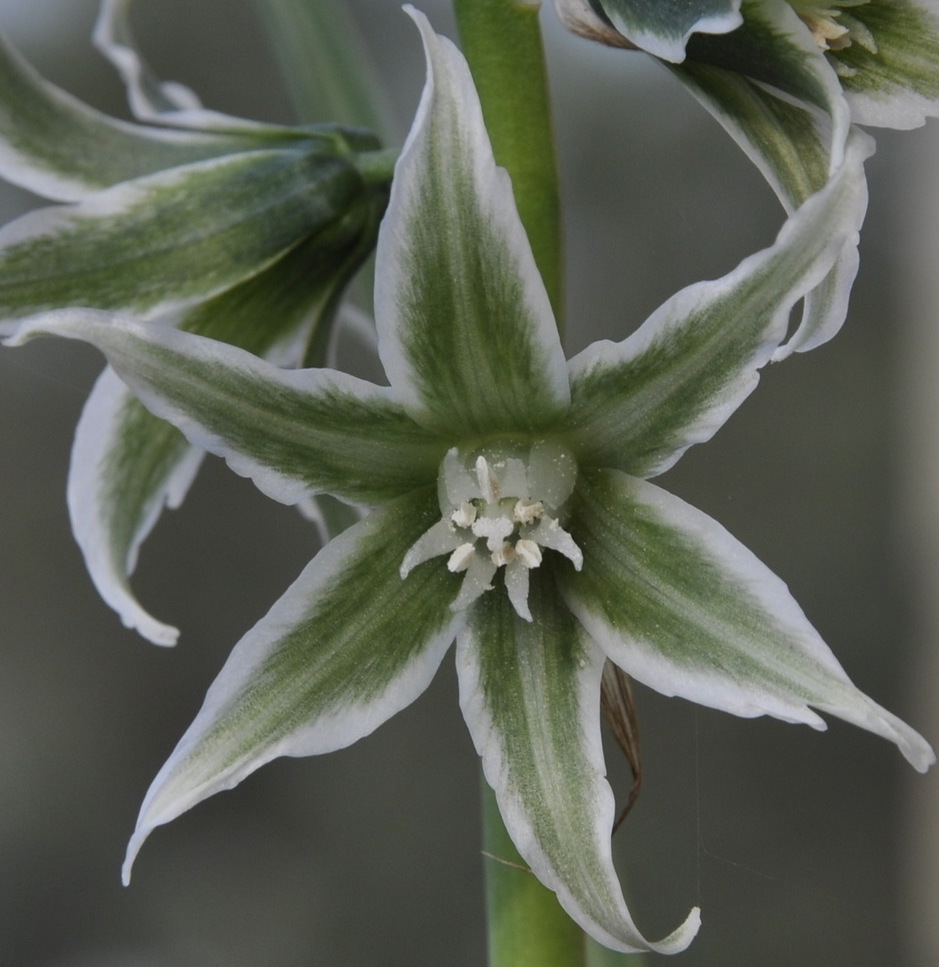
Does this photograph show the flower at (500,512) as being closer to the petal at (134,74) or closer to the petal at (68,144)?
the petal at (68,144)

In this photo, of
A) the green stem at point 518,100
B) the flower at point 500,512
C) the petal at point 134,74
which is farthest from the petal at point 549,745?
the petal at point 134,74

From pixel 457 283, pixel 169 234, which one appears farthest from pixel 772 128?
pixel 169 234

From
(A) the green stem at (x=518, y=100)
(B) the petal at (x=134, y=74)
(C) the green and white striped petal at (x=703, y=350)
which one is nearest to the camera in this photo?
(C) the green and white striped petal at (x=703, y=350)

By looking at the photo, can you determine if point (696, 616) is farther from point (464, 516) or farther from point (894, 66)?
point (894, 66)

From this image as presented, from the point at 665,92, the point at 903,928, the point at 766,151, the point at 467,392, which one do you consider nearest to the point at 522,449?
the point at 467,392

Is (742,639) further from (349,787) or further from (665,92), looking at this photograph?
(349,787)

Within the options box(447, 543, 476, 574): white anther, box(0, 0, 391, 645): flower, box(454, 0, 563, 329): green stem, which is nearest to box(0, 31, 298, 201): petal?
box(0, 0, 391, 645): flower
